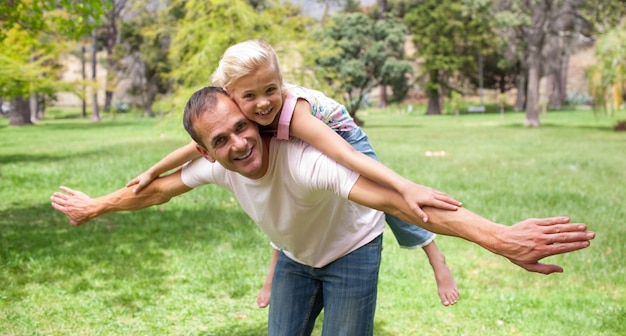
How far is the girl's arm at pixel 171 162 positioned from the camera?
293 centimetres

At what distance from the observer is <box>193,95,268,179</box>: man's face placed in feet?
7.86

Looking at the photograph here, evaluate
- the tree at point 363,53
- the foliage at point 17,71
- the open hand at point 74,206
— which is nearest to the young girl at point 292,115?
the open hand at point 74,206

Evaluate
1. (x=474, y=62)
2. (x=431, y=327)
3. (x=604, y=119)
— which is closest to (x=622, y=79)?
(x=604, y=119)

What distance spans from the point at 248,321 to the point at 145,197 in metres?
2.03

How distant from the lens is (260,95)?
2574mm

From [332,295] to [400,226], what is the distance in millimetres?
517

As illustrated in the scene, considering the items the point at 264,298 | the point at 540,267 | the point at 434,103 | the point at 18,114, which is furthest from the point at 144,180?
the point at 434,103

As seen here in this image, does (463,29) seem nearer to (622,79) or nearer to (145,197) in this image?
(622,79)

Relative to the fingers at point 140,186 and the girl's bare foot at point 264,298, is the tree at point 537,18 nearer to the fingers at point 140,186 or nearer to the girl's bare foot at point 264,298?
the girl's bare foot at point 264,298

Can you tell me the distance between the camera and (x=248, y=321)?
16.0 ft

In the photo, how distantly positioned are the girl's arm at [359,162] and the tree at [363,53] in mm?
27354

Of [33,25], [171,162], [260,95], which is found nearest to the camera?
[260,95]

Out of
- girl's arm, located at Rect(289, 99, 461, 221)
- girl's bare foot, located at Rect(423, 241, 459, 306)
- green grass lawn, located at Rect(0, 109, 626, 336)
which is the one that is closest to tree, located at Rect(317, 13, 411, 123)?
green grass lawn, located at Rect(0, 109, 626, 336)

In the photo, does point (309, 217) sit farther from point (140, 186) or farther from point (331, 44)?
point (331, 44)
